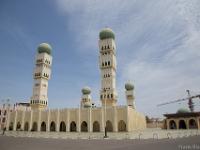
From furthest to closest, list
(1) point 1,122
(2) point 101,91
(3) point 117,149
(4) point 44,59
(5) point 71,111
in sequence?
(1) point 1,122 → (4) point 44,59 → (2) point 101,91 → (5) point 71,111 → (3) point 117,149

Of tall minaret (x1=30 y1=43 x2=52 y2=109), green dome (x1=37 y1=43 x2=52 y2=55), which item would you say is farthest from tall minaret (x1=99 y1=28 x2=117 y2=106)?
tall minaret (x1=30 y1=43 x2=52 y2=109)

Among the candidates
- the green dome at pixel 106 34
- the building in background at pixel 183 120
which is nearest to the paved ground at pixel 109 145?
the green dome at pixel 106 34

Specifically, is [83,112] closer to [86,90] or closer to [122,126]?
[122,126]

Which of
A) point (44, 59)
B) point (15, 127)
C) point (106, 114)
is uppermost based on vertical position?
point (44, 59)

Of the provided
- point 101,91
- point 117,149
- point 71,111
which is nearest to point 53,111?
point 71,111

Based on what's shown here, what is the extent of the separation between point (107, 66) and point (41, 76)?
73.4ft

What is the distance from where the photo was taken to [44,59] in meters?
62.0

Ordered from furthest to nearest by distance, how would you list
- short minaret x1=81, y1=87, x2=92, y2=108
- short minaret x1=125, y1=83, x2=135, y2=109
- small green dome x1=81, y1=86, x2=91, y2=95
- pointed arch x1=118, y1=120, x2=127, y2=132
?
small green dome x1=81, y1=86, x2=91, y2=95, short minaret x1=81, y1=87, x2=92, y2=108, short minaret x1=125, y1=83, x2=135, y2=109, pointed arch x1=118, y1=120, x2=127, y2=132

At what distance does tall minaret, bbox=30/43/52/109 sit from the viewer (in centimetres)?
5969

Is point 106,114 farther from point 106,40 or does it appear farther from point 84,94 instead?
point 84,94

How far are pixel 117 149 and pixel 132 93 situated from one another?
204 ft

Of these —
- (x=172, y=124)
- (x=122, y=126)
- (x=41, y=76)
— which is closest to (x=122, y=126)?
(x=122, y=126)

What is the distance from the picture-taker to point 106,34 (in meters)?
56.5

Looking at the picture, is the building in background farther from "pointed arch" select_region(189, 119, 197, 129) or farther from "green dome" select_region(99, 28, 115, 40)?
"green dome" select_region(99, 28, 115, 40)
